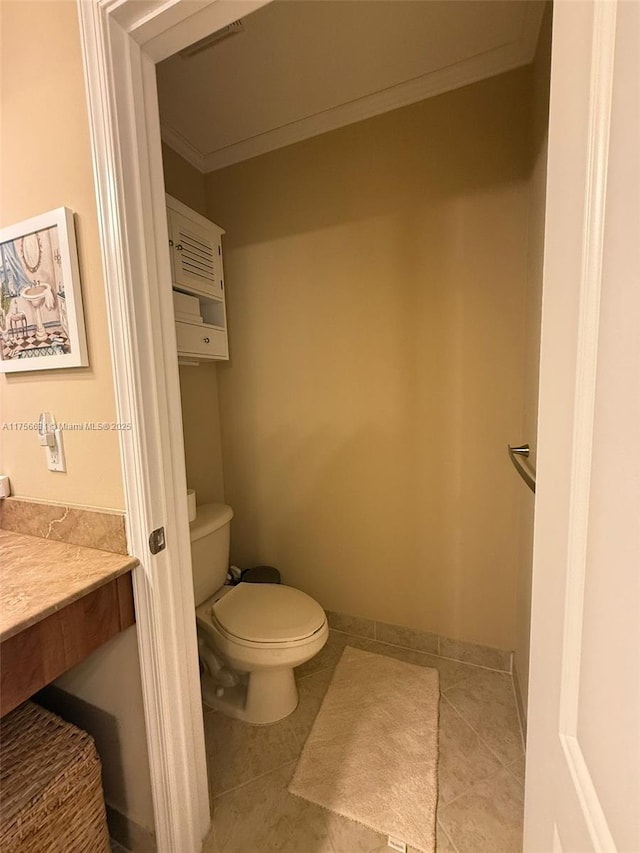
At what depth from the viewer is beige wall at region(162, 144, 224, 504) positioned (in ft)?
5.89

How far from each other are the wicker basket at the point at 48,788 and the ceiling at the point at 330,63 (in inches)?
84.4

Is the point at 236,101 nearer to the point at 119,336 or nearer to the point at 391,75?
the point at 391,75

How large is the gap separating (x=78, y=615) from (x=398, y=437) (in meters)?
1.32

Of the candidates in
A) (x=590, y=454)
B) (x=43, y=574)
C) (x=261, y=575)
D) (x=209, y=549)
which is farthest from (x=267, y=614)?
(x=590, y=454)

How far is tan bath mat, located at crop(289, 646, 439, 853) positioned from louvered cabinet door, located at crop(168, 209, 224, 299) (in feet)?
6.04

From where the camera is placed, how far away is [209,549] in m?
1.56

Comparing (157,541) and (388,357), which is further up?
(388,357)

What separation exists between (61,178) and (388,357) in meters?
1.26

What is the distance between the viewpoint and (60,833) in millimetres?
784

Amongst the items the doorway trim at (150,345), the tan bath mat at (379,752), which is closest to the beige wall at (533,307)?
the tan bath mat at (379,752)

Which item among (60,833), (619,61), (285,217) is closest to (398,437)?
(285,217)

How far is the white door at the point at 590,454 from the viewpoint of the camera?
1.11 feet

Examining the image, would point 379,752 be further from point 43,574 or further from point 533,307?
point 533,307

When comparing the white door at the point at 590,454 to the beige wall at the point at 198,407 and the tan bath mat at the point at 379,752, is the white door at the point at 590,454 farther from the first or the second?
the beige wall at the point at 198,407
